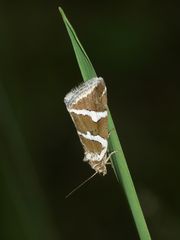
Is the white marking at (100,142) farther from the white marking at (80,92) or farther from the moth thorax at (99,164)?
the white marking at (80,92)

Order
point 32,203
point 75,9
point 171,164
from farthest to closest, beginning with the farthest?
point 75,9
point 171,164
point 32,203

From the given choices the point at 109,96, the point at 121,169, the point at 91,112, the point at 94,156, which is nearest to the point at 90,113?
the point at 91,112

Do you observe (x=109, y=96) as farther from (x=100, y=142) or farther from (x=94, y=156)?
(x=100, y=142)

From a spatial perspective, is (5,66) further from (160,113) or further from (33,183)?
(160,113)

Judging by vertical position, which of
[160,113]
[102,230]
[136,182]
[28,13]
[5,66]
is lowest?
[102,230]

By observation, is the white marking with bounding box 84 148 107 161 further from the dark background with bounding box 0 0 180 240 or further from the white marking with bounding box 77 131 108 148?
the dark background with bounding box 0 0 180 240

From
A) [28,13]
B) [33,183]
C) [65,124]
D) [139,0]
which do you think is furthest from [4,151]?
[139,0]

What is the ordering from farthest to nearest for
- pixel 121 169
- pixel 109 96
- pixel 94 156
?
pixel 109 96 < pixel 94 156 < pixel 121 169
